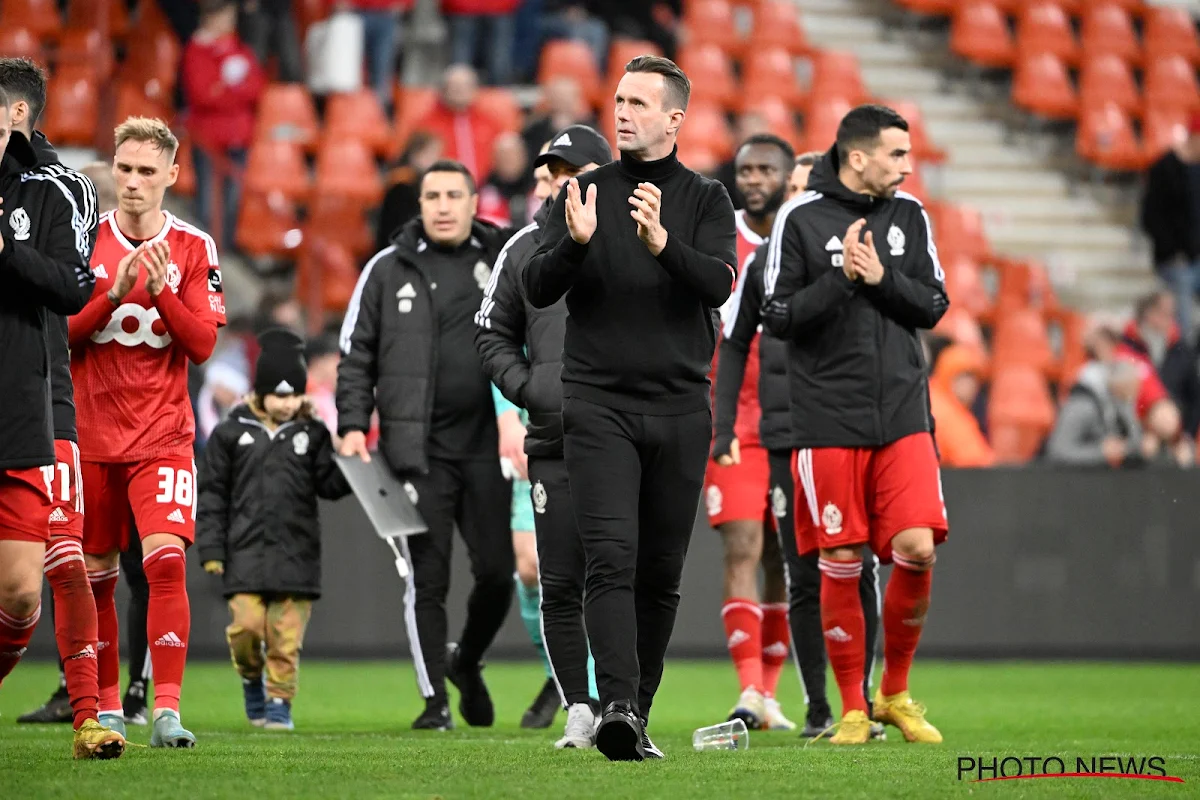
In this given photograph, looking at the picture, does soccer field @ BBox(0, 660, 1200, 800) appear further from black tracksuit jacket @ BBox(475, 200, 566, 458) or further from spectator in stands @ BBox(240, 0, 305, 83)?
spectator in stands @ BBox(240, 0, 305, 83)

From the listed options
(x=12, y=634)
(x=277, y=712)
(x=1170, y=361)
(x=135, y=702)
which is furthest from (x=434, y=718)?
(x=1170, y=361)

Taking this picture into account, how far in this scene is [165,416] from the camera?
7168mm

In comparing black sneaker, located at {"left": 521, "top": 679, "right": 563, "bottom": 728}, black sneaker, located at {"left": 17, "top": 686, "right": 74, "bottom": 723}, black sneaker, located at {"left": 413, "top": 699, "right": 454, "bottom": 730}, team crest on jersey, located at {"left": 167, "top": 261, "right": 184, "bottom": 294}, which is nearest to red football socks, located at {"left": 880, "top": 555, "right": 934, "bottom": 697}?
black sneaker, located at {"left": 521, "top": 679, "right": 563, "bottom": 728}

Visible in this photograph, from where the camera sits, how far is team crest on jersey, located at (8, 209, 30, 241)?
5.94 metres

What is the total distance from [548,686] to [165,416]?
2550 mm

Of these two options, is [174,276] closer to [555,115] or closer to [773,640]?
[773,640]

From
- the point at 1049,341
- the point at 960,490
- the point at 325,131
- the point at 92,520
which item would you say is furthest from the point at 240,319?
the point at 1049,341

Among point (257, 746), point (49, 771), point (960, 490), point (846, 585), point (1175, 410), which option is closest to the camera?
point (49, 771)

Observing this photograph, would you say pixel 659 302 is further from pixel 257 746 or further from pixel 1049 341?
pixel 1049 341

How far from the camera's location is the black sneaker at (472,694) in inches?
351

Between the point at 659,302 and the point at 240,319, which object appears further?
the point at 240,319

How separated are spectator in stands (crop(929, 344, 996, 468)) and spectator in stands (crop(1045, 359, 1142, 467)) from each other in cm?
57

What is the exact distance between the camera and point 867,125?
7637 millimetres

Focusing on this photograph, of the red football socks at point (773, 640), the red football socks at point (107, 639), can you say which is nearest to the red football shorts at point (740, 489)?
the red football socks at point (773, 640)
